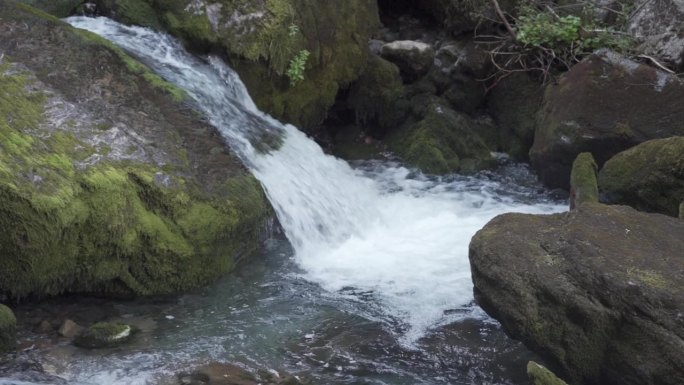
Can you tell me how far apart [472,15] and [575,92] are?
124 inches

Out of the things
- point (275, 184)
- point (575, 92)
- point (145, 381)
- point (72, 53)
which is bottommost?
point (145, 381)

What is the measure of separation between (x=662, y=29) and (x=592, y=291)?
6.71 metres

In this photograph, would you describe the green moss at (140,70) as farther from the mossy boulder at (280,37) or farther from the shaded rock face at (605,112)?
the shaded rock face at (605,112)

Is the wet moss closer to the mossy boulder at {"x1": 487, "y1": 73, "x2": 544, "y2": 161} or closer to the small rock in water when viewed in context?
the small rock in water

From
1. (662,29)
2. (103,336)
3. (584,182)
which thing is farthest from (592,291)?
(662,29)

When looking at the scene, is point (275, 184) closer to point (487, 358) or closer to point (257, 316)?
point (257, 316)

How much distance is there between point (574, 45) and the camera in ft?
34.7

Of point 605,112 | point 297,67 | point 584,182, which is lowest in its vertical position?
point 584,182

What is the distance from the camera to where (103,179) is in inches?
211

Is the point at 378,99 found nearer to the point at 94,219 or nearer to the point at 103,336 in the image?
the point at 94,219

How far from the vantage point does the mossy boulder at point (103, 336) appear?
4664 mm

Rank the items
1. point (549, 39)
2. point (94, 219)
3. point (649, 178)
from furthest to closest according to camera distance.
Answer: point (549, 39)
point (649, 178)
point (94, 219)

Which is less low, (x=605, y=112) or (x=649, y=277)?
(x=605, y=112)

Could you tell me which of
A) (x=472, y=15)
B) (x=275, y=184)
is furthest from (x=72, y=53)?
(x=472, y=15)
